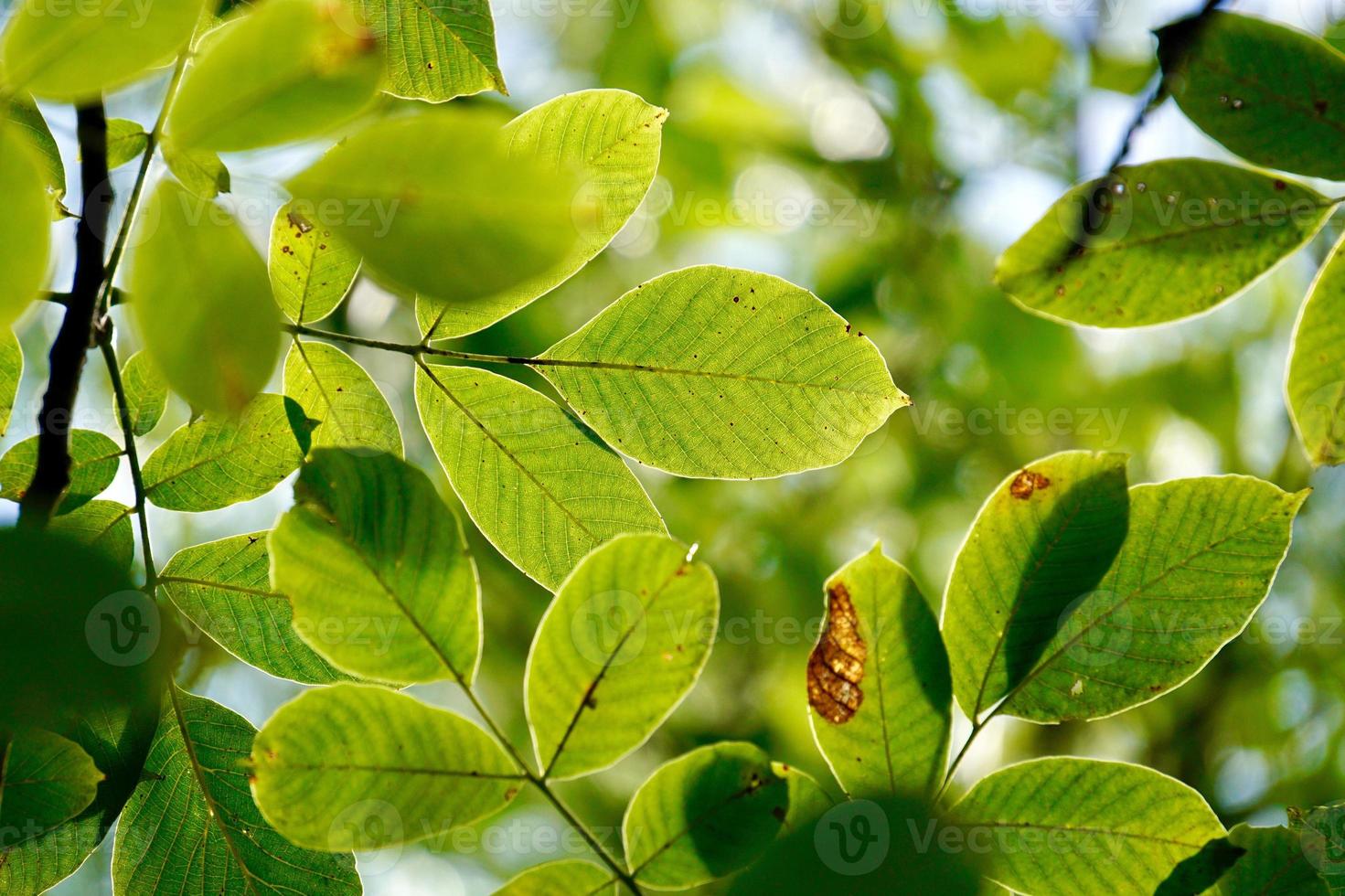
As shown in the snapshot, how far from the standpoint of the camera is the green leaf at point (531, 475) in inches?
28.3

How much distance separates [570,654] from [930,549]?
205 centimetres

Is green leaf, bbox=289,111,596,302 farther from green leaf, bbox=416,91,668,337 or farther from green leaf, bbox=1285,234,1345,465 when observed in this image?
green leaf, bbox=1285,234,1345,465

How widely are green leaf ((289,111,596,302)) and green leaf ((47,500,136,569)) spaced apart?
387mm

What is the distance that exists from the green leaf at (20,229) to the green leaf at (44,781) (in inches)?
12.0

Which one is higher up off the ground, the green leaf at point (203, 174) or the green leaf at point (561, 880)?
the green leaf at point (203, 174)

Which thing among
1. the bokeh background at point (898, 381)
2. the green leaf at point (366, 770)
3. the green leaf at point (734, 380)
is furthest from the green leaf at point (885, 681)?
the bokeh background at point (898, 381)

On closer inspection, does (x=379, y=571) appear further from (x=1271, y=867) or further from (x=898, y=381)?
(x=898, y=381)

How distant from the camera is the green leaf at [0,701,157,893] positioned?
67 centimetres

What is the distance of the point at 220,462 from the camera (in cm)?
75

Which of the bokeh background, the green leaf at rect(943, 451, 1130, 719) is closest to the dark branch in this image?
the green leaf at rect(943, 451, 1130, 719)

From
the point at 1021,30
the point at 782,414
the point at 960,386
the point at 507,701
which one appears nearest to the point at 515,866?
the point at 507,701

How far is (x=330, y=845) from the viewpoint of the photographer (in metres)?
0.52

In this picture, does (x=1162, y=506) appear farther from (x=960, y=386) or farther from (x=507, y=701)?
(x=507, y=701)

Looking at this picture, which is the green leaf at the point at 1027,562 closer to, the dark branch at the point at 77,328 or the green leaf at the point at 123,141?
the dark branch at the point at 77,328
